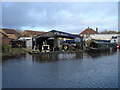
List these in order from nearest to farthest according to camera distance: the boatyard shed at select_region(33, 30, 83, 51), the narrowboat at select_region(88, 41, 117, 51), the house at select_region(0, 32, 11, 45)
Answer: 1. the boatyard shed at select_region(33, 30, 83, 51)
2. the house at select_region(0, 32, 11, 45)
3. the narrowboat at select_region(88, 41, 117, 51)

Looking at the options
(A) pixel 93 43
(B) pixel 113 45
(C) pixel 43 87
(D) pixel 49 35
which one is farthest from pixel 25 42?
(C) pixel 43 87

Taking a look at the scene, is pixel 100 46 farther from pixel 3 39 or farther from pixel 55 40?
pixel 3 39

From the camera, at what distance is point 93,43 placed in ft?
137

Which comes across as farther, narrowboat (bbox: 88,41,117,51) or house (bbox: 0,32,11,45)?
narrowboat (bbox: 88,41,117,51)

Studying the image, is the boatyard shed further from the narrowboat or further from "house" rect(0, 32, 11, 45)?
"house" rect(0, 32, 11, 45)

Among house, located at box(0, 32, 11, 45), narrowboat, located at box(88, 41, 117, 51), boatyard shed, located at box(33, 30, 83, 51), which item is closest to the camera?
boatyard shed, located at box(33, 30, 83, 51)

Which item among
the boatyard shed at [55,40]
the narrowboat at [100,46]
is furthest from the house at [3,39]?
the narrowboat at [100,46]

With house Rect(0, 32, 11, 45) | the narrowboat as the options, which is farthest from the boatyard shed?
house Rect(0, 32, 11, 45)

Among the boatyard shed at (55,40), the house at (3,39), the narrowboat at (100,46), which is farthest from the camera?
the narrowboat at (100,46)

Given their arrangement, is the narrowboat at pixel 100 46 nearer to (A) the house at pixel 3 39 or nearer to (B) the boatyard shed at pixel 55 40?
(B) the boatyard shed at pixel 55 40

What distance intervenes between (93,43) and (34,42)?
1840cm

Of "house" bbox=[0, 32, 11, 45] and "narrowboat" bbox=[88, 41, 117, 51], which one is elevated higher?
"house" bbox=[0, 32, 11, 45]

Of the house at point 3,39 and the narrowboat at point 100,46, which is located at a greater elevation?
the house at point 3,39

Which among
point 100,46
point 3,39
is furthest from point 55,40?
point 100,46
